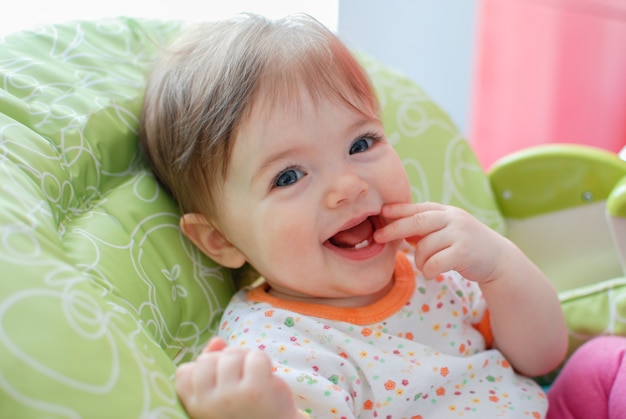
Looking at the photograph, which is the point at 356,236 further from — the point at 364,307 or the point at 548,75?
the point at 548,75

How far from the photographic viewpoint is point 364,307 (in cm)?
88

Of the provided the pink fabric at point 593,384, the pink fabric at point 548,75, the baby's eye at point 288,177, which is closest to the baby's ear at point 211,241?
the baby's eye at point 288,177

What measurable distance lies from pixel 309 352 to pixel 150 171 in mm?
348

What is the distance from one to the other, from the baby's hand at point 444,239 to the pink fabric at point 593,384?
19 cm

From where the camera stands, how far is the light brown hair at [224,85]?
0.81 metres

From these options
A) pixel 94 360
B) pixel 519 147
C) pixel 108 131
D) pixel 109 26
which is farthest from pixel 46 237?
pixel 519 147

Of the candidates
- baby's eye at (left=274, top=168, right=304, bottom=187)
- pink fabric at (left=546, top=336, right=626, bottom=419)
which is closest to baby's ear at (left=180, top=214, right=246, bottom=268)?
baby's eye at (left=274, top=168, right=304, bottom=187)

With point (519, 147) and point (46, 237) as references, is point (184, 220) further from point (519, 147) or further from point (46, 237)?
point (519, 147)

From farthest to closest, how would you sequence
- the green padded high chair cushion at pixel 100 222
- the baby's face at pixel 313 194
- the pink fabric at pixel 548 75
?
the pink fabric at pixel 548 75 → the baby's face at pixel 313 194 → the green padded high chair cushion at pixel 100 222

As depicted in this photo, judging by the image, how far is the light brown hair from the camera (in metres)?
0.81

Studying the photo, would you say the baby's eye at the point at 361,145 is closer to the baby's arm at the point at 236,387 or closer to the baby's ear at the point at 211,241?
the baby's ear at the point at 211,241

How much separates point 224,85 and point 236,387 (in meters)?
0.36

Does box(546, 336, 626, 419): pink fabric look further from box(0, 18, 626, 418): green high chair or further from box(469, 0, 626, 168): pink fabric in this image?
box(469, 0, 626, 168): pink fabric

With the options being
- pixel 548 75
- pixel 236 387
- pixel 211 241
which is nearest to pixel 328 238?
pixel 211 241
